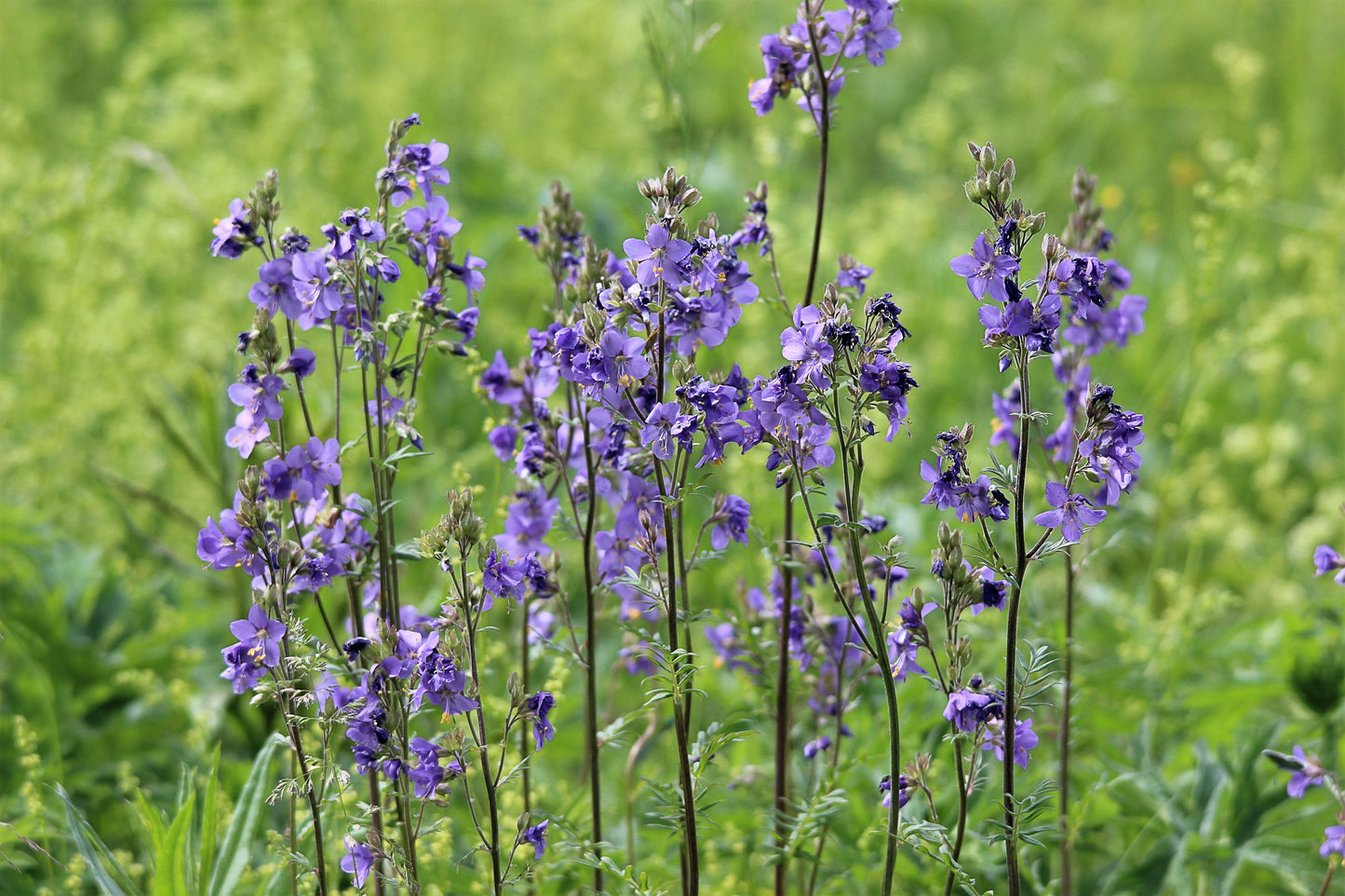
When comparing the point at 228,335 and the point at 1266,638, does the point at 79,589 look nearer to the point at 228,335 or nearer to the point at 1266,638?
the point at 228,335

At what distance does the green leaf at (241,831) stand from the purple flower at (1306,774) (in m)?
2.02

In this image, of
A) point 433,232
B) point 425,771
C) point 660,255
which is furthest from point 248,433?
point 660,255

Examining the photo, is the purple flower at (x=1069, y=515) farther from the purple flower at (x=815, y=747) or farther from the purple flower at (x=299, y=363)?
the purple flower at (x=299, y=363)

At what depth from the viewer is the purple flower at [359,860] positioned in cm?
198

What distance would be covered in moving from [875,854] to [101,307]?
3.98 m

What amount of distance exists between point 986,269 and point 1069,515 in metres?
0.43

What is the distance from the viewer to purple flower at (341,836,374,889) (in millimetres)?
1977

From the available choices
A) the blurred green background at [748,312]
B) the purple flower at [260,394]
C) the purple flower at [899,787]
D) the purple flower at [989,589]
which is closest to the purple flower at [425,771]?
the purple flower at [260,394]

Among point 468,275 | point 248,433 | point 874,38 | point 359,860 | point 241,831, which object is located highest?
point 874,38

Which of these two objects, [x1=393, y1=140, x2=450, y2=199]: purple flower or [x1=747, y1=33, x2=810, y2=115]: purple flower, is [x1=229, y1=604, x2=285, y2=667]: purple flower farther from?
[x1=747, y1=33, x2=810, y2=115]: purple flower

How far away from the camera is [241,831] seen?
2.45 m

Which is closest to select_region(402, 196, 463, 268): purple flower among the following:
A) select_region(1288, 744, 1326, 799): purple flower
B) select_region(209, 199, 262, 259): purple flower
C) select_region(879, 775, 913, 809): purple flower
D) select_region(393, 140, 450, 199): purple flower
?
select_region(393, 140, 450, 199): purple flower

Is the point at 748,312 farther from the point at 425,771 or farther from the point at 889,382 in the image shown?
the point at 425,771

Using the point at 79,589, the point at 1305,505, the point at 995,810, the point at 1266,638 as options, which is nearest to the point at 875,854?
the point at 995,810
